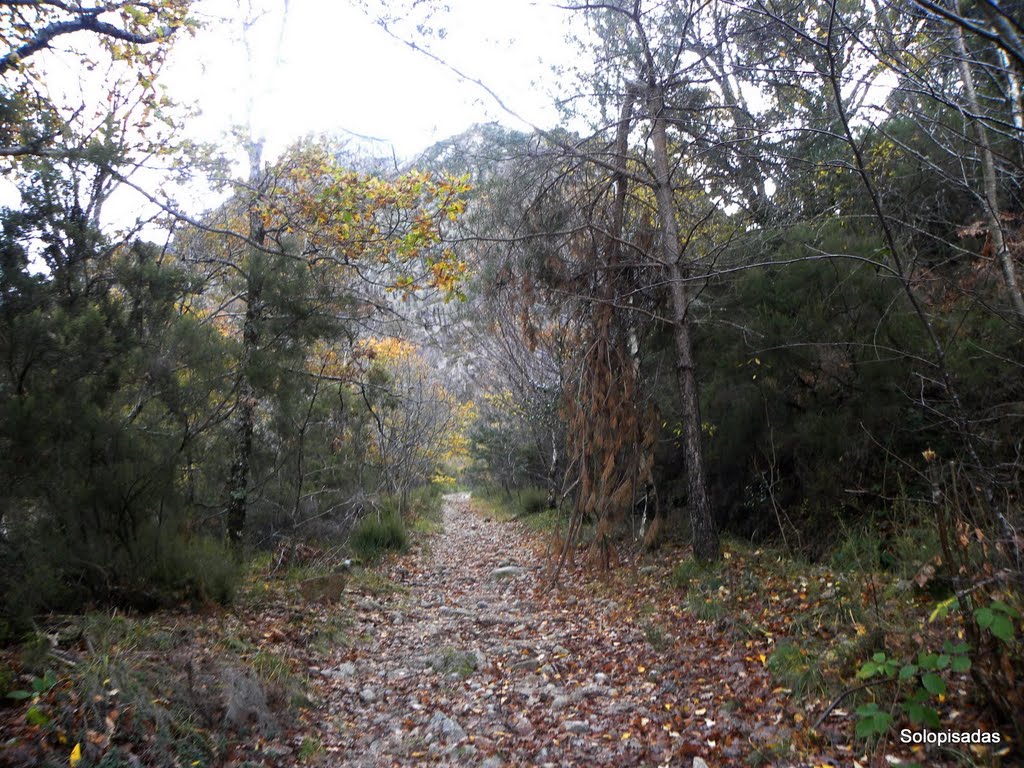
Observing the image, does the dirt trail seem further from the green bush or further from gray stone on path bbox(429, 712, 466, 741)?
the green bush

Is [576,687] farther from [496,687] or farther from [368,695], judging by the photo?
[368,695]

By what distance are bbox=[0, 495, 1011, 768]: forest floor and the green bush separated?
339 centimetres

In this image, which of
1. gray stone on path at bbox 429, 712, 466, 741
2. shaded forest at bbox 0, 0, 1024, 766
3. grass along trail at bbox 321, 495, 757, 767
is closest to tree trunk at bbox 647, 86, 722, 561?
shaded forest at bbox 0, 0, 1024, 766

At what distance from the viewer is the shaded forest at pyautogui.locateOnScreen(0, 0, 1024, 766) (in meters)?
5.27

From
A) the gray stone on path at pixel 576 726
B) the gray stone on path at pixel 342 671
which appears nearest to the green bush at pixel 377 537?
the gray stone on path at pixel 342 671

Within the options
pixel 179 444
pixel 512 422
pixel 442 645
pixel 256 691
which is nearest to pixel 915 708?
pixel 256 691

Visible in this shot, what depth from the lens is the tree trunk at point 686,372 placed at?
335 inches

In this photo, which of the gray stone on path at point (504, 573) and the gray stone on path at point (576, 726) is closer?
the gray stone on path at point (576, 726)

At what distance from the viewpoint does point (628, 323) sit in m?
9.60

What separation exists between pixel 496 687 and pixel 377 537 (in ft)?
23.2

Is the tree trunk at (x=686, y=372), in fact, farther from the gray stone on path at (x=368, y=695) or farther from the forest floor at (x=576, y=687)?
the gray stone on path at (x=368, y=695)

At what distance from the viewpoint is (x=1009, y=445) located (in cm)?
691

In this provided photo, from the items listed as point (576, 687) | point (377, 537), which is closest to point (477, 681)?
point (576, 687)

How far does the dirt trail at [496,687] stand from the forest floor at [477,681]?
0.07ft
